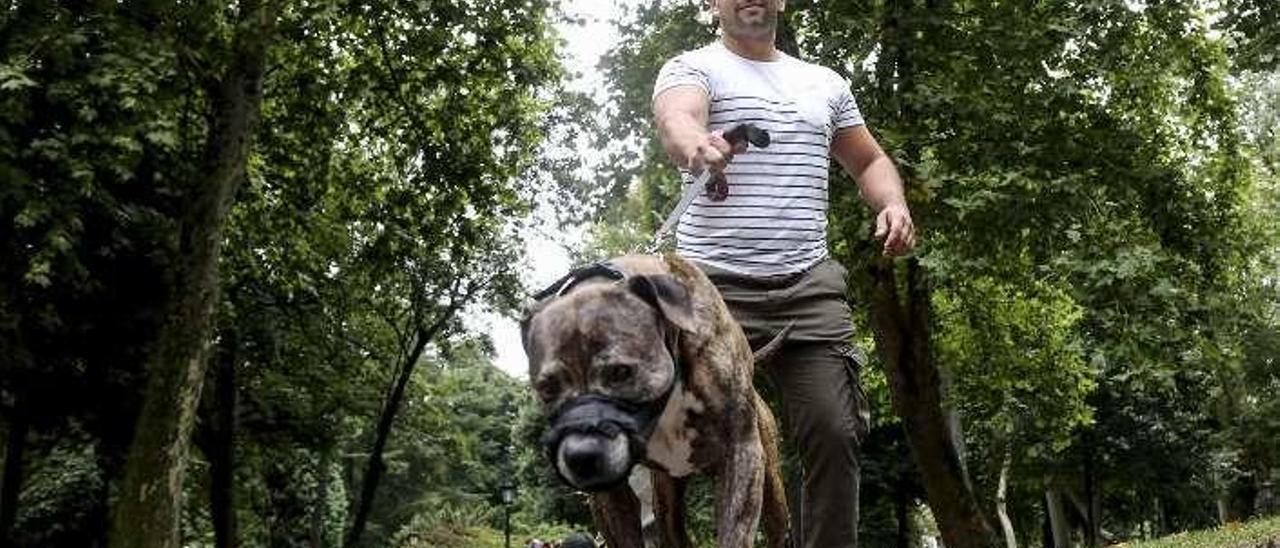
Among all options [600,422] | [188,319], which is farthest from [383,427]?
[600,422]

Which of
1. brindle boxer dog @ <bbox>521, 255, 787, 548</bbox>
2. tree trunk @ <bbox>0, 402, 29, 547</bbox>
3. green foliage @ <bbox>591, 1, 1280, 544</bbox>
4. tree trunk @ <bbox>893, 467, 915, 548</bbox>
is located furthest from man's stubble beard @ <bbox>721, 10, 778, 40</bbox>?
tree trunk @ <bbox>893, 467, 915, 548</bbox>

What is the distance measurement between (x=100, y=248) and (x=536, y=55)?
6.96 metres

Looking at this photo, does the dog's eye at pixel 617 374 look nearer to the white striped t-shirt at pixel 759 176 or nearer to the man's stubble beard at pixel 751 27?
the white striped t-shirt at pixel 759 176

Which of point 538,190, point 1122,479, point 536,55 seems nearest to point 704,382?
point 536,55

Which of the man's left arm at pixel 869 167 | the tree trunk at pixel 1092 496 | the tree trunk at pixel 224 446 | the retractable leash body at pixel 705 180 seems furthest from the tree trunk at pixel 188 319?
the tree trunk at pixel 1092 496

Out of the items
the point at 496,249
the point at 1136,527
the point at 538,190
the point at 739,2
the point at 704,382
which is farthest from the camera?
the point at 1136,527

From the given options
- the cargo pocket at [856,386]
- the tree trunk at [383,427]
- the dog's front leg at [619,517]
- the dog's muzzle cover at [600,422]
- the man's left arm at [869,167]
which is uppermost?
the tree trunk at [383,427]

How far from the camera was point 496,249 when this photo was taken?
2920cm

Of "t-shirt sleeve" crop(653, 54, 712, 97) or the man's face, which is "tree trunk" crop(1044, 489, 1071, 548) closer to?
the man's face

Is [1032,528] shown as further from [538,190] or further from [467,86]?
[467,86]

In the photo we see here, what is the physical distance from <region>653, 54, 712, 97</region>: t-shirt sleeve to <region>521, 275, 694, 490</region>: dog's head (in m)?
1.11

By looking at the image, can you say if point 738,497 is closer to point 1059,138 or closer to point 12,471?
point 1059,138

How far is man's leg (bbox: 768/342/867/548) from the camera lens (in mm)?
4195

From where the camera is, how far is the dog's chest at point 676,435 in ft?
10.3
